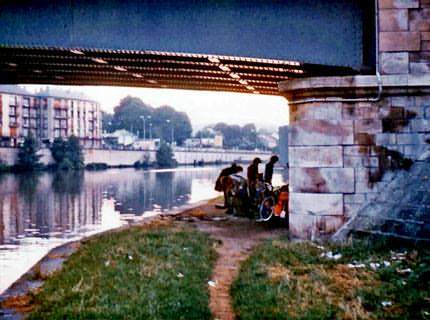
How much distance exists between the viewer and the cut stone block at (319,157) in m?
15.2

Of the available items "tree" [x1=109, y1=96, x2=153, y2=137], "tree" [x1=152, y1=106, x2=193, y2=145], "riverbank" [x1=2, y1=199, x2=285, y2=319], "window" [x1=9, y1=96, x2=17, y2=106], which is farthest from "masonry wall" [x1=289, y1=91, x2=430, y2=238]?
"tree" [x1=152, y1=106, x2=193, y2=145]

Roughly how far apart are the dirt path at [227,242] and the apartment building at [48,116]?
88.2 metres

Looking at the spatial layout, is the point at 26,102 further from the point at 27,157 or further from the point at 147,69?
the point at 147,69

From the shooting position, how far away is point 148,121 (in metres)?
183

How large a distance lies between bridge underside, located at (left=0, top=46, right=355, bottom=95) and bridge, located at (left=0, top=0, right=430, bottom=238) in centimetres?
12

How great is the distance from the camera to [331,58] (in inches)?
641

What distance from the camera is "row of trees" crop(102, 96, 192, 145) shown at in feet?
591

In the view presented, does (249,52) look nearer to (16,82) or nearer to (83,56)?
(83,56)

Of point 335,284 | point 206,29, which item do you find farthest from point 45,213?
point 335,284

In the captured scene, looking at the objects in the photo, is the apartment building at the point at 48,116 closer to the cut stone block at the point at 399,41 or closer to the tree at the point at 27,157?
the tree at the point at 27,157

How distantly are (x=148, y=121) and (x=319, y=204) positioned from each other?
557ft

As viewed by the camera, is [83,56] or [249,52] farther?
[83,56]

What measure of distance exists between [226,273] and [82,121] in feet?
406

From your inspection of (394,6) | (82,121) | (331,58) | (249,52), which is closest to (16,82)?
(249,52)
